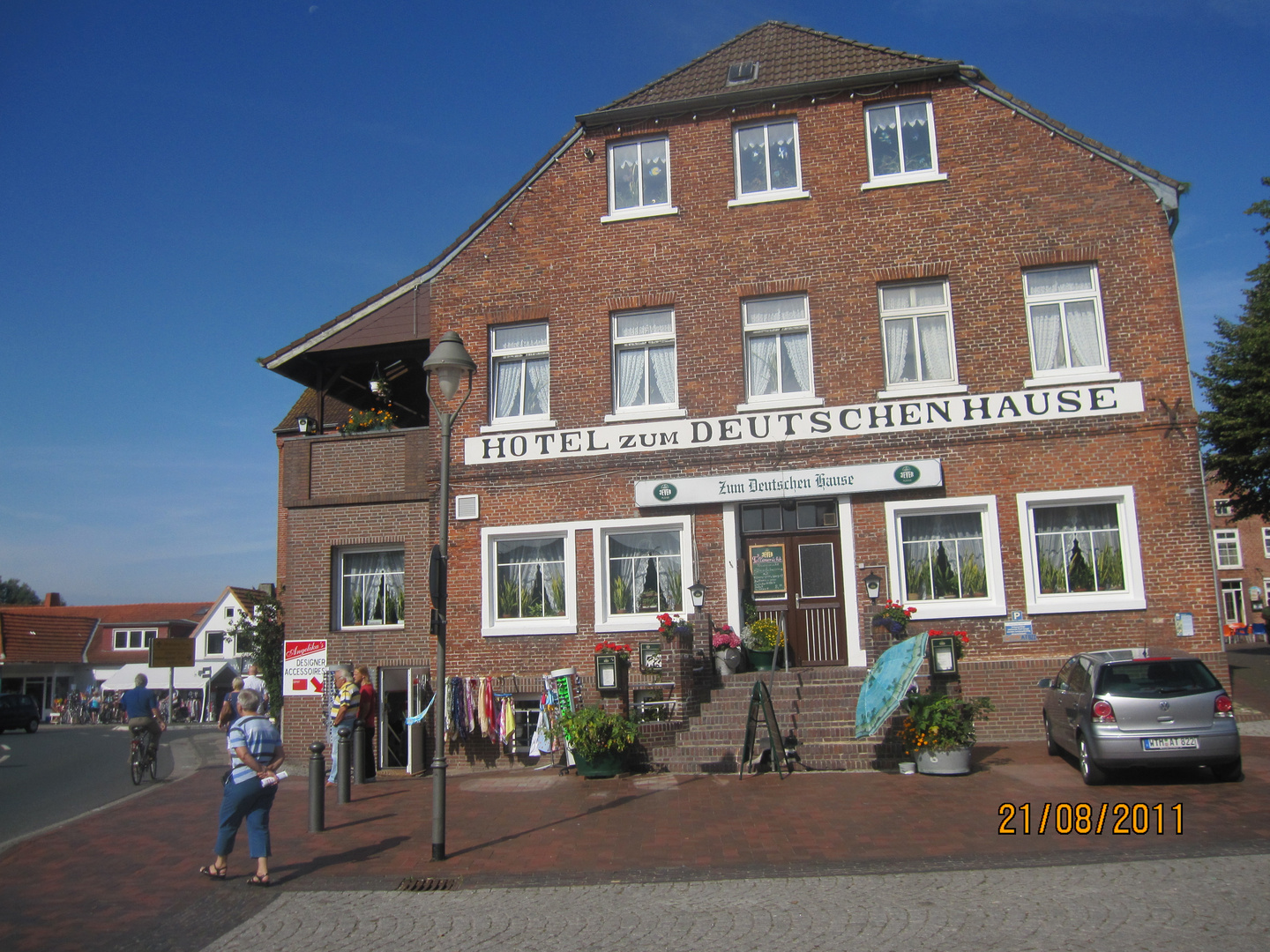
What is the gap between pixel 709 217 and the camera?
1636cm

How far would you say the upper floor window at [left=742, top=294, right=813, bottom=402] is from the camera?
15.8 m

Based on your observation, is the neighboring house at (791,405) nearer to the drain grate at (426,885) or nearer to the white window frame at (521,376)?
the white window frame at (521,376)

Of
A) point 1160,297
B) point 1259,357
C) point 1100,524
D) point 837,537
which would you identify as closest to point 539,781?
point 837,537

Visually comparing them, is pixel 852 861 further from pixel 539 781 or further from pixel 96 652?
pixel 96 652

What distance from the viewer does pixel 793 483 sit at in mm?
15281

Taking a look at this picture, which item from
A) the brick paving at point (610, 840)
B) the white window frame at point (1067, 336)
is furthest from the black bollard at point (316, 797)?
the white window frame at point (1067, 336)

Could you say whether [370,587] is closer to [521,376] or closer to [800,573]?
[521,376]

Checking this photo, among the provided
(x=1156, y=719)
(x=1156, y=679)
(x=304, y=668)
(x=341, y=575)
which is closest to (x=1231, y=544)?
(x=1156, y=679)

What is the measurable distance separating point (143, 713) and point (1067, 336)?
16.2 m

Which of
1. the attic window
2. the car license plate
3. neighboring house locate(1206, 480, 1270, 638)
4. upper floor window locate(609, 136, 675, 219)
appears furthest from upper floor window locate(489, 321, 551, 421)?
neighboring house locate(1206, 480, 1270, 638)

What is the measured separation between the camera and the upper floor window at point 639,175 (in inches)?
662

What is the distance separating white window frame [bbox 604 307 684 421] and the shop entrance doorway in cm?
221

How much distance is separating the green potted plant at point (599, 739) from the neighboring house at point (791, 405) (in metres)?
1.08

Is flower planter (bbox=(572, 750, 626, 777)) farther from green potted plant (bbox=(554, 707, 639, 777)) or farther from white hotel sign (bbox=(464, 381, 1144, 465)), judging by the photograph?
white hotel sign (bbox=(464, 381, 1144, 465))
